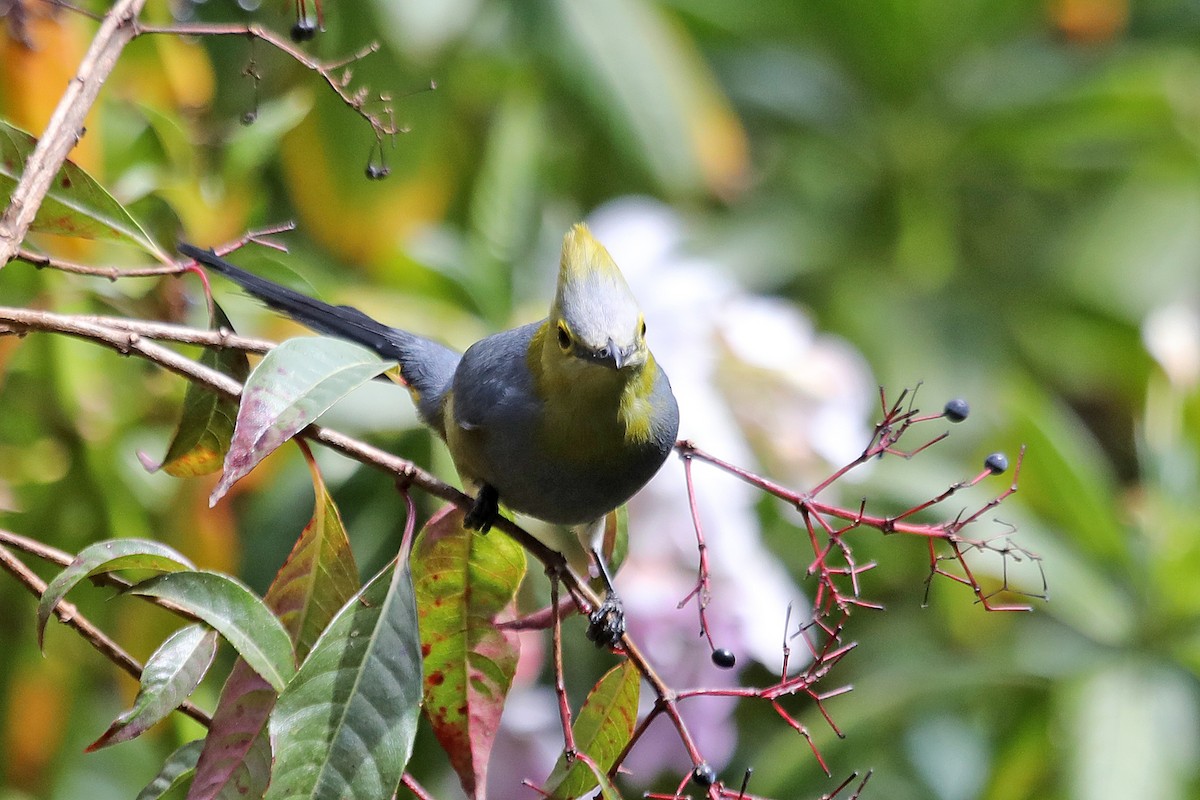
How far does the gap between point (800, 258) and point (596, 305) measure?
1.50 meters

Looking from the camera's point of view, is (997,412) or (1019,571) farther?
(997,412)

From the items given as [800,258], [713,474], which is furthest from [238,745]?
[800,258]

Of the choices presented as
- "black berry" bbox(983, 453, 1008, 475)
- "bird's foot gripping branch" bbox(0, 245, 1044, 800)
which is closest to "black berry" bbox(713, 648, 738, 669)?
"bird's foot gripping branch" bbox(0, 245, 1044, 800)

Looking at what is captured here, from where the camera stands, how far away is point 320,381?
70 cm

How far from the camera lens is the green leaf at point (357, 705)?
2.17ft

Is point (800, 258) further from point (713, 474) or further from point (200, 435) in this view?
point (200, 435)

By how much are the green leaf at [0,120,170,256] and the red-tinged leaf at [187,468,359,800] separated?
0.22 meters

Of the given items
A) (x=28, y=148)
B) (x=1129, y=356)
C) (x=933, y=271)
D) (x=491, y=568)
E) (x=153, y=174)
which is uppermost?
(x=28, y=148)

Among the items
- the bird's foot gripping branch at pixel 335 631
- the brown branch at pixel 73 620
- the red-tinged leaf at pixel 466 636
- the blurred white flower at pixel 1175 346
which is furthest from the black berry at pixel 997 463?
the blurred white flower at pixel 1175 346

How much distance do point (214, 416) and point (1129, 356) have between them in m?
2.03

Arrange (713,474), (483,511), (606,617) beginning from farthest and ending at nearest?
(713,474) → (606,617) → (483,511)

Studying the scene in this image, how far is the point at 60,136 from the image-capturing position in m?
0.71

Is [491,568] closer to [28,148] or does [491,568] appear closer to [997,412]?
[28,148]

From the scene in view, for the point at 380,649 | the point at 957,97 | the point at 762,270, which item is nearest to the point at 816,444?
the point at 762,270
